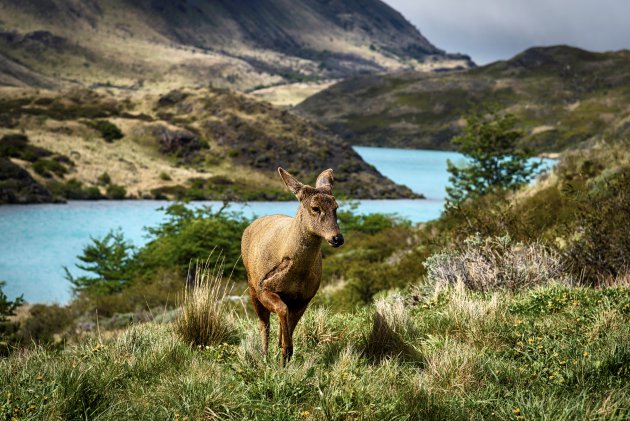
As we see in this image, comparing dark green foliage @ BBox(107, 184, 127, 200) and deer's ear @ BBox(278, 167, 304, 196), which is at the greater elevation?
deer's ear @ BBox(278, 167, 304, 196)

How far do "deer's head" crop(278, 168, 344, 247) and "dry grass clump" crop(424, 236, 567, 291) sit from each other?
15.7ft

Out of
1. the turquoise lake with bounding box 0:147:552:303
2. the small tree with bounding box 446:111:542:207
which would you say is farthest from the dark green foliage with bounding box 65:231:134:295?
the small tree with bounding box 446:111:542:207

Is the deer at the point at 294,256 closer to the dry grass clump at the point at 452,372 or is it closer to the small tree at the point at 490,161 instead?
the dry grass clump at the point at 452,372

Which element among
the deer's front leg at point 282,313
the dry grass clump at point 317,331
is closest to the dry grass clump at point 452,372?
the deer's front leg at point 282,313

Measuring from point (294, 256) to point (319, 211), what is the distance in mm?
497

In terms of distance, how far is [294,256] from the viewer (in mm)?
5262

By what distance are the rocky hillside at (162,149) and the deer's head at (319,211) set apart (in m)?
46.3

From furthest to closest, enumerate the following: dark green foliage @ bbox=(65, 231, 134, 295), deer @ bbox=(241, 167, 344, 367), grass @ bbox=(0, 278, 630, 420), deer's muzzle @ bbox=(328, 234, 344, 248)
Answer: dark green foliage @ bbox=(65, 231, 134, 295)
deer @ bbox=(241, 167, 344, 367)
deer's muzzle @ bbox=(328, 234, 344, 248)
grass @ bbox=(0, 278, 630, 420)

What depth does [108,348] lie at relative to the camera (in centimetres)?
611

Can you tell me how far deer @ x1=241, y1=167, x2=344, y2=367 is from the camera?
5.04 metres

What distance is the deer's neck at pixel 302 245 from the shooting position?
5.21 metres

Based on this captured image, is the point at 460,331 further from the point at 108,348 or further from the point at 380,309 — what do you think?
the point at 108,348

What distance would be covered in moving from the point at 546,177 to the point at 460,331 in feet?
55.1

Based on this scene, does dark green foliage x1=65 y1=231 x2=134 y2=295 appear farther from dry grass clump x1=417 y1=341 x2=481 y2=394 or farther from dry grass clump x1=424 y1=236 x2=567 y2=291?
dry grass clump x1=417 y1=341 x2=481 y2=394
